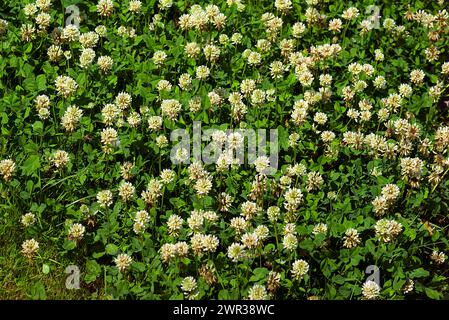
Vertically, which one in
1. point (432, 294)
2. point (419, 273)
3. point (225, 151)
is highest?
A: point (225, 151)

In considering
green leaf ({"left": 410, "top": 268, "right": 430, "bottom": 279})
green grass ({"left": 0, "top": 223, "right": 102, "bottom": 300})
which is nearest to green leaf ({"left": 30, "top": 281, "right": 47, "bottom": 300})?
green grass ({"left": 0, "top": 223, "right": 102, "bottom": 300})

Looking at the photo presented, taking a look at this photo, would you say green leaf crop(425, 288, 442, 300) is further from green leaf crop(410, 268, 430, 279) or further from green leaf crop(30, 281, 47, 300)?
green leaf crop(30, 281, 47, 300)

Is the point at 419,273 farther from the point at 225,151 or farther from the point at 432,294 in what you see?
the point at 225,151

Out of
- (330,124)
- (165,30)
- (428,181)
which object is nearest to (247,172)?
(330,124)

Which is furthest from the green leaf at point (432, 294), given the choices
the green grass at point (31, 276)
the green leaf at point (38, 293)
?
the green leaf at point (38, 293)

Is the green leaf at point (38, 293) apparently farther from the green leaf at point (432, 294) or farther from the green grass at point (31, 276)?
the green leaf at point (432, 294)

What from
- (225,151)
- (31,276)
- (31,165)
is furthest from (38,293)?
(225,151)

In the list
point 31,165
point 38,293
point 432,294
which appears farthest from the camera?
point 31,165

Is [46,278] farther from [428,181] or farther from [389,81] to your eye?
Result: [389,81]
